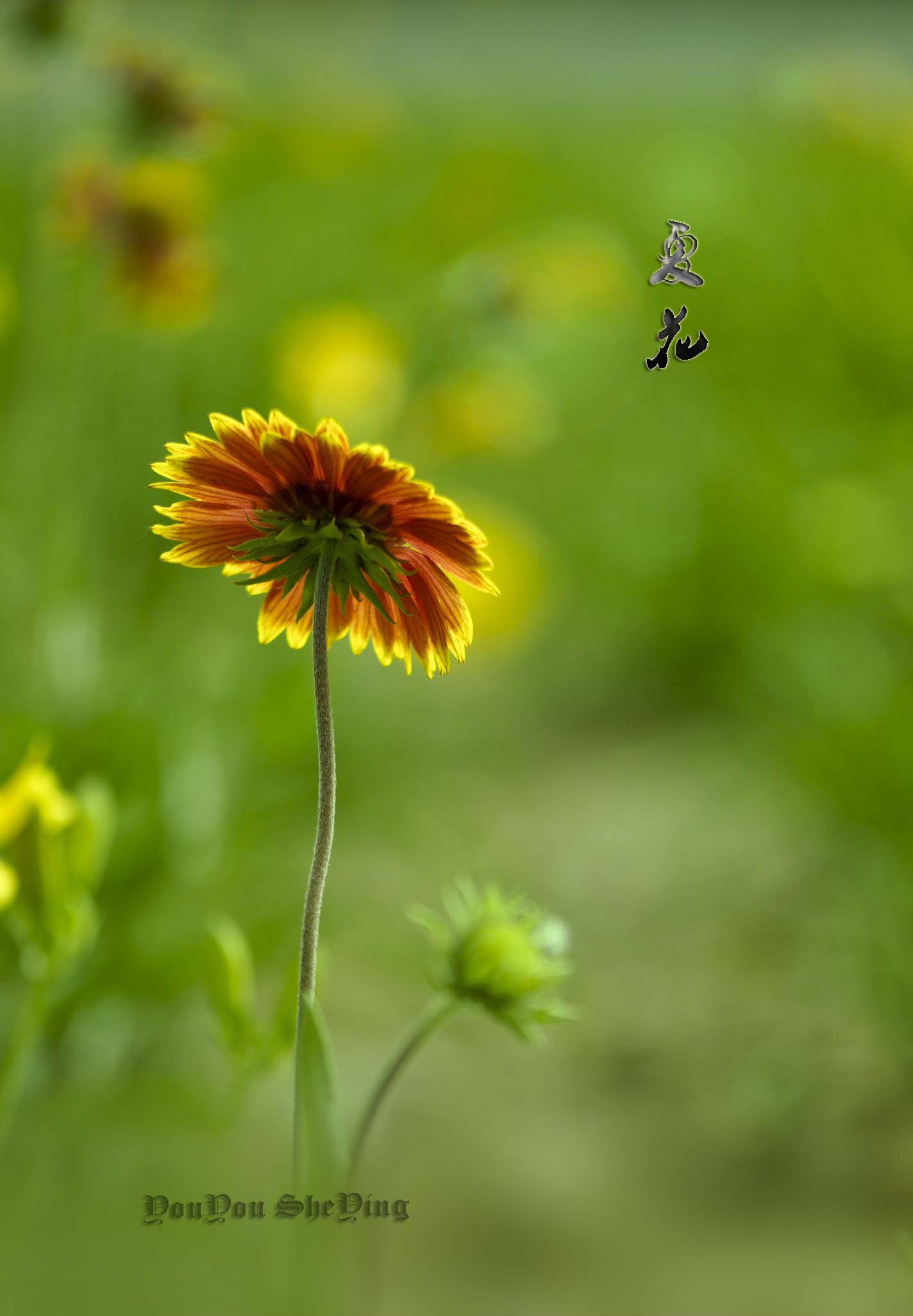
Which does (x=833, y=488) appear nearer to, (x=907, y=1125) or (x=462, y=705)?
(x=462, y=705)

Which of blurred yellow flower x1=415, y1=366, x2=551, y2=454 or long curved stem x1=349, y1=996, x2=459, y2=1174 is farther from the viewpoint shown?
blurred yellow flower x1=415, y1=366, x2=551, y2=454

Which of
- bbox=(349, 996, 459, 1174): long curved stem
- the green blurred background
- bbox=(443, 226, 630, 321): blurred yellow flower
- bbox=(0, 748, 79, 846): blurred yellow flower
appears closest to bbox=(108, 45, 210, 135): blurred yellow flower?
Result: the green blurred background

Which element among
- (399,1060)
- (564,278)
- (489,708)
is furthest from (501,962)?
(489,708)

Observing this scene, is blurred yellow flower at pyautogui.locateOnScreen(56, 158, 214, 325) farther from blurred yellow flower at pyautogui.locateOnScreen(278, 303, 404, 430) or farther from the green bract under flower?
the green bract under flower

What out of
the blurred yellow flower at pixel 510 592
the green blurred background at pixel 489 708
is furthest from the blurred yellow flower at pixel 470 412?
the blurred yellow flower at pixel 510 592

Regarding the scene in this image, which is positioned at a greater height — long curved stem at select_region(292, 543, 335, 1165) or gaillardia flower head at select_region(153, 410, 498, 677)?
gaillardia flower head at select_region(153, 410, 498, 677)

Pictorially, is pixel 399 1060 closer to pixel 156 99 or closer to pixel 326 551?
pixel 326 551
